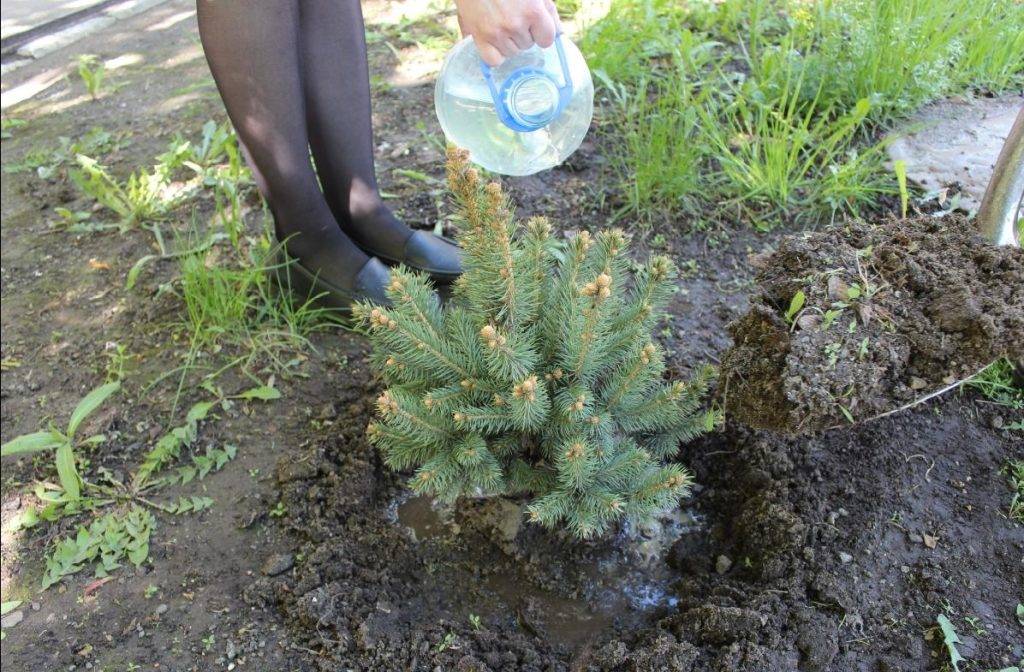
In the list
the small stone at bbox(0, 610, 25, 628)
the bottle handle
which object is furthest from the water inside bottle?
the small stone at bbox(0, 610, 25, 628)

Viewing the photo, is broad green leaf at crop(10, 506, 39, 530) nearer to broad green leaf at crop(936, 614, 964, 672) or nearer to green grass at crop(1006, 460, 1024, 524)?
broad green leaf at crop(936, 614, 964, 672)

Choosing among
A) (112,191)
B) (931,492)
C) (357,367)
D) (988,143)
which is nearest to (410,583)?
(357,367)

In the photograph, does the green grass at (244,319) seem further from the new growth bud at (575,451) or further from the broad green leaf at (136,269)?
the new growth bud at (575,451)

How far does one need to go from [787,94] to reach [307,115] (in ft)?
5.20

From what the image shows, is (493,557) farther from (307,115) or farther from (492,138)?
(307,115)

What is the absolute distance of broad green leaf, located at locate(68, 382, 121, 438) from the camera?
2006 mm

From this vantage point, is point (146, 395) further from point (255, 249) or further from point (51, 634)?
point (51, 634)

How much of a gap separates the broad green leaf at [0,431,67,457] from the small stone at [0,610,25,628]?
39 centimetres

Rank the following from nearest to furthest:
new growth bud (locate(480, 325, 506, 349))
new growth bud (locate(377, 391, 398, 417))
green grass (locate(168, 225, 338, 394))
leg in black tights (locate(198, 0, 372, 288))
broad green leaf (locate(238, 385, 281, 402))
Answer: new growth bud (locate(480, 325, 506, 349))
new growth bud (locate(377, 391, 398, 417))
leg in black tights (locate(198, 0, 372, 288))
broad green leaf (locate(238, 385, 281, 402))
green grass (locate(168, 225, 338, 394))

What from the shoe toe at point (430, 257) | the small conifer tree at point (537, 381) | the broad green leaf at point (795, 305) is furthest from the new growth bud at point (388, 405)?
the shoe toe at point (430, 257)

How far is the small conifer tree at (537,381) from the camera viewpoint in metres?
1.52

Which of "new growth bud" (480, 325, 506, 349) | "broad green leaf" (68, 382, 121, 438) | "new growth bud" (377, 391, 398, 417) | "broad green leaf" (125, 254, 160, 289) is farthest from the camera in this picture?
"broad green leaf" (125, 254, 160, 289)

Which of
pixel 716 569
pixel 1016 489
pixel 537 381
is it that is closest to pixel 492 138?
pixel 537 381

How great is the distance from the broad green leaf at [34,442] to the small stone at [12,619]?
15.2 inches
